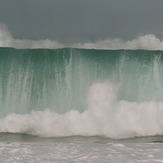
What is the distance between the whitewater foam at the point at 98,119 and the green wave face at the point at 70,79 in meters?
0.37

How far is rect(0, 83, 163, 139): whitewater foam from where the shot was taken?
19.2 metres

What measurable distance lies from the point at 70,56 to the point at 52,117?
164 inches

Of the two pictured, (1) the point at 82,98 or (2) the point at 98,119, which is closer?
(2) the point at 98,119

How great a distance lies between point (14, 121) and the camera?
64.8ft

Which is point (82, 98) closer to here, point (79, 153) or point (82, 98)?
point (82, 98)

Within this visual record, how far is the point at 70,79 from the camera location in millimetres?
19875

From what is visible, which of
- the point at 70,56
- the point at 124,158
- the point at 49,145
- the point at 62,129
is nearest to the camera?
the point at 124,158

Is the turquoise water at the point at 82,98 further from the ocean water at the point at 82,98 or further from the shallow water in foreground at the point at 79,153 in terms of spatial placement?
the shallow water in foreground at the point at 79,153

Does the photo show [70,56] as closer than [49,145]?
No

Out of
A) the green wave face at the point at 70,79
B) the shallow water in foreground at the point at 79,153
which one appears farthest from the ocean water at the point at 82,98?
the shallow water in foreground at the point at 79,153

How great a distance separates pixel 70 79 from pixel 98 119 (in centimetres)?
306

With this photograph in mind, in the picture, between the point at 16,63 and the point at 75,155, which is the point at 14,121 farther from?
the point at 75,155

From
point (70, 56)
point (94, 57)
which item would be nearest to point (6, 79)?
point (70, 56)

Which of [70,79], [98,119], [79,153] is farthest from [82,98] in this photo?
[79,153]
